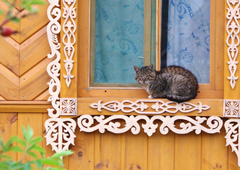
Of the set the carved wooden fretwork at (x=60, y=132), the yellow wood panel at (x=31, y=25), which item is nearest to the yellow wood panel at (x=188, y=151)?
the carved wooden fretwork at (x=60, y=132)

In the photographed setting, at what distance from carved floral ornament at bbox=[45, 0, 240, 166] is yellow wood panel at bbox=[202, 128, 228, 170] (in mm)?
71

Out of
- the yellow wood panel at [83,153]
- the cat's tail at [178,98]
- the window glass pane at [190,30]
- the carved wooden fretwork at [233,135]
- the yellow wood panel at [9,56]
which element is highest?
the window glass pane at [190,30]

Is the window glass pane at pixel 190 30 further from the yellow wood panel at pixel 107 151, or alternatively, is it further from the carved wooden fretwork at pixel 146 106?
the yellow wood panel at pixel 107 151

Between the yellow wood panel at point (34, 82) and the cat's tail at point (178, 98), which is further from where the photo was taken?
the yellow wood panel at point (34, 82)

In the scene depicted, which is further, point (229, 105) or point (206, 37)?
point (206, 37)

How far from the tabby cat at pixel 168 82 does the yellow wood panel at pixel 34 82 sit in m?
0.72

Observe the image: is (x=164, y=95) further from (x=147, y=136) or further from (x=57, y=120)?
(x=57, y=120)

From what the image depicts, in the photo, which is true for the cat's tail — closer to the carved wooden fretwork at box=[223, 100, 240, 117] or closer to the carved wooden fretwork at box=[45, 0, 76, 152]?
the carved wooden fretwork at box=[223, 100, 240, 117]

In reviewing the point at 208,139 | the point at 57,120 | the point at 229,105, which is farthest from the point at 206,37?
the point at 57,120

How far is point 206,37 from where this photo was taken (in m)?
2.21

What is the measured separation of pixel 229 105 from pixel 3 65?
1.77 meters

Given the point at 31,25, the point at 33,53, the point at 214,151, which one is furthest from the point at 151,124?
the point at 31,25

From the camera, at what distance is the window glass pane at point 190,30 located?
2209 mm

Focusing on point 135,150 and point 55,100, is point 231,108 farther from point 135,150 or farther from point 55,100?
point 55,100
